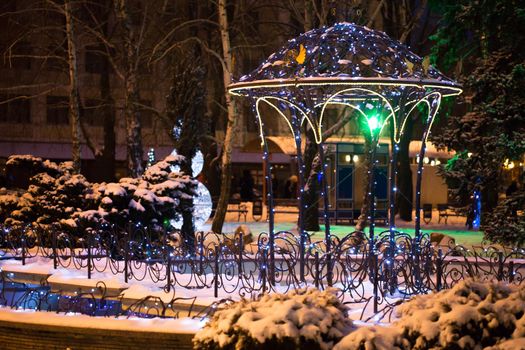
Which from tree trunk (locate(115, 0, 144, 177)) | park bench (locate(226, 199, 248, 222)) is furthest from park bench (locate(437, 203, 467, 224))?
tree trunk (locate(115, 0, 144, 177))

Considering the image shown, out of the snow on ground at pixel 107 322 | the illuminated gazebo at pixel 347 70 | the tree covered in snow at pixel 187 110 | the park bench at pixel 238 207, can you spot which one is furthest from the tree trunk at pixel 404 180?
the snow on ground at pixel 107 322

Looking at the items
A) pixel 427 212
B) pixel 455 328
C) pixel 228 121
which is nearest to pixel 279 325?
pixel 455 328

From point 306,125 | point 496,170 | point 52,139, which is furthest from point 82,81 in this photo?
point 496,170

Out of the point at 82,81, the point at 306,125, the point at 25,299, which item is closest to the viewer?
the point at 25,299

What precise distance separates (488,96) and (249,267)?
10.9m

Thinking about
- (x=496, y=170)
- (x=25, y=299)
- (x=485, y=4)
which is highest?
(x=485, y=4)

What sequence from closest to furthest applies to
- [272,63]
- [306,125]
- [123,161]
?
1. [272,63]
2. [306,125]
3. [123,161]

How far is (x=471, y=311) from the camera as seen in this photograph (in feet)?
21.9

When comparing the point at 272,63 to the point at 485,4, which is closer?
the point at 272,63

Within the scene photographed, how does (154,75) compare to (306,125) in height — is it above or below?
above

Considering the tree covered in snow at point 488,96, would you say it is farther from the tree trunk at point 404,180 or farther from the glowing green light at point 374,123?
the tree trunk at point 404,180

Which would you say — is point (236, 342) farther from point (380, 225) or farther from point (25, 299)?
point (380, 225)

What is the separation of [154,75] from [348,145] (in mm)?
12889

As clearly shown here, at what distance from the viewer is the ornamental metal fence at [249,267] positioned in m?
11.5
